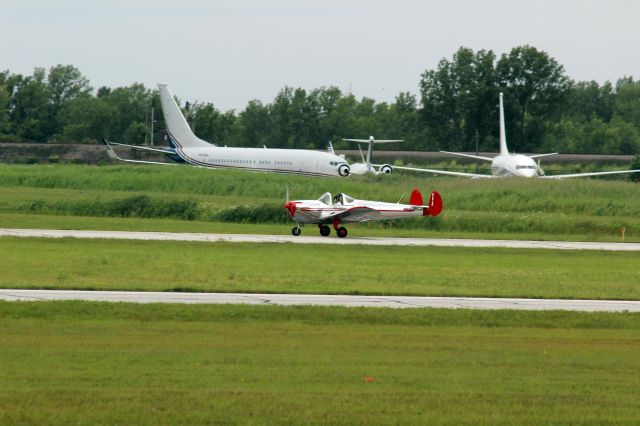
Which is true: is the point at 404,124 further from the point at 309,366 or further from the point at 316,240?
the point at 309,366

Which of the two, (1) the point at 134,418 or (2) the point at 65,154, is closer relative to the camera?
(1) the point at 134,418

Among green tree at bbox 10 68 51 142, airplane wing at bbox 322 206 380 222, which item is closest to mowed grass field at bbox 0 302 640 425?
airplane wing at bbox 322 206 380 222

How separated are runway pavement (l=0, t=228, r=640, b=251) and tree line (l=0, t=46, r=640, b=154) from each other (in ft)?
265

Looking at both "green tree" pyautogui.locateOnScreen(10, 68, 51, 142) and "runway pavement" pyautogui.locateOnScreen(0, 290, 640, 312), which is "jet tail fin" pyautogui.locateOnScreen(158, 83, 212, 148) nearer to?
"green tree" pyautogui.locateOnScreen(10, 68, 51, 142)

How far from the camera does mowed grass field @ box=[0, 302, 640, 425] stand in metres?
13.6

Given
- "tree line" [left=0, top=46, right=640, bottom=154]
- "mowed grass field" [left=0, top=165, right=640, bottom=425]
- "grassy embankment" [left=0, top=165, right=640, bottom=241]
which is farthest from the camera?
"tree line" [left=0, top=46, right=640, bottom=154]

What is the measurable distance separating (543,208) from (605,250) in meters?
19.1

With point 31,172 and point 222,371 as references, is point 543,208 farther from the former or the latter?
point 222,371

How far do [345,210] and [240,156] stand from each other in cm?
3843

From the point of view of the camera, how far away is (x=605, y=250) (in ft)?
132

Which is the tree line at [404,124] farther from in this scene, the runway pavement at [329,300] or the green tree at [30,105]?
the runway pavement at [329,300]

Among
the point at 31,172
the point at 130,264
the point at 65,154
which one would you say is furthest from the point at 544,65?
the point at 130,264

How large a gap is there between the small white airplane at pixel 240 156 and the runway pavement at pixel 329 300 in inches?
2031

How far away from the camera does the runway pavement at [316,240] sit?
39.9 metres
